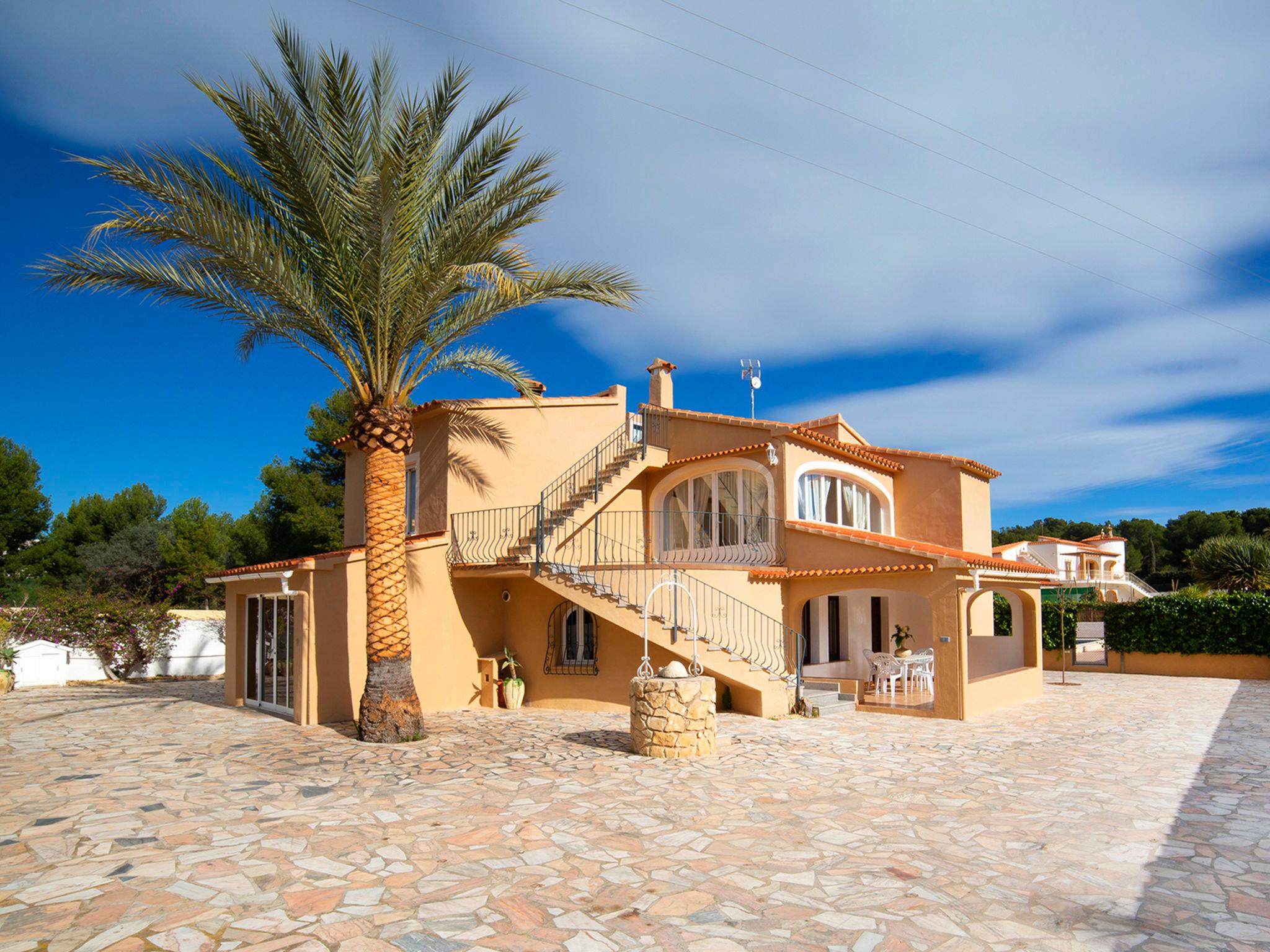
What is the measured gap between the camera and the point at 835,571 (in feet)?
53.4

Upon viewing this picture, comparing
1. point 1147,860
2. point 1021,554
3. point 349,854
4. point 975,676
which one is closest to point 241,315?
point 349,854

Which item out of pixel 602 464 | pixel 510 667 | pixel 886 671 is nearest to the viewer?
pixel 510 667

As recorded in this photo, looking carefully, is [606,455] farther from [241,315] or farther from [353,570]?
[241,315]

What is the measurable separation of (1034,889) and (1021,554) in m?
39.2

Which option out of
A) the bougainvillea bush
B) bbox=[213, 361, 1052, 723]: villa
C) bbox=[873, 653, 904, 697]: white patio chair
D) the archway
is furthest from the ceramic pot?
the bougainvillea bush

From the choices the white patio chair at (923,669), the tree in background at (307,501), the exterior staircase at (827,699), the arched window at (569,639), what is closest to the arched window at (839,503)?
the white patio chair at (923,669)

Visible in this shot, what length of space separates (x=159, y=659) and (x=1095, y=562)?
4978cm

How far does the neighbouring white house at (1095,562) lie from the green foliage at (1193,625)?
62.0 ft

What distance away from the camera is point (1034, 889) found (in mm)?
6418

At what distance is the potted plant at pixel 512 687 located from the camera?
1684 centimetres

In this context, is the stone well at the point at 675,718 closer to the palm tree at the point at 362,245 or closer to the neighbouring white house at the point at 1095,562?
the palm tree at the point at 362,245

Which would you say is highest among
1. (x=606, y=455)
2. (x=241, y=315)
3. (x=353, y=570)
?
(x=241, y=315)

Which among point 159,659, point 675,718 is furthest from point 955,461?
point 159,659

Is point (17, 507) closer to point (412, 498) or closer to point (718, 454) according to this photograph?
point (412, 498)
